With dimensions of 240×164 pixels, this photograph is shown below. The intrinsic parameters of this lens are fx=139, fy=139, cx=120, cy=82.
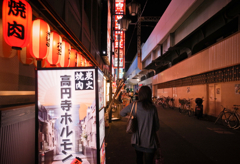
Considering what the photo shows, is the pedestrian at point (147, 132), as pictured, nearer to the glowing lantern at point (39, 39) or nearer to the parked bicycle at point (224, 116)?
the glowing lantern at point (39, 39)

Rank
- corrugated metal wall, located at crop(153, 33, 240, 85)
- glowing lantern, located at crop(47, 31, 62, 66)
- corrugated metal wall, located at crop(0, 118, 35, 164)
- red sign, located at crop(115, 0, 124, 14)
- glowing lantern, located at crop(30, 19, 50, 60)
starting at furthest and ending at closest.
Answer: red sign, located at crop(115, 0, 124, 14) < corrugated metal wall, located at crop(153, 33, 240, 85) < glowing lantern, located at crop(47, 31, 62, 66) < glowing lantern, located at crop(30, 19, 50, 60) < corrugated metal wall, located at crop(0, 118, 35, 164)

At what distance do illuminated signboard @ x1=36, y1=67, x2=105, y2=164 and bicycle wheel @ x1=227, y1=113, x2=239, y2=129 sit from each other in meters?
8.27

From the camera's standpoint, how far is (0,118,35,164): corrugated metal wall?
249 centimetres

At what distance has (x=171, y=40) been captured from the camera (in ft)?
46.0

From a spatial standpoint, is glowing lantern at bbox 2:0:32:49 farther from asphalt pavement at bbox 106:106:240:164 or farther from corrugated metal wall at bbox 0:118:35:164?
asphalt pavement at bbox 106:106:240:164

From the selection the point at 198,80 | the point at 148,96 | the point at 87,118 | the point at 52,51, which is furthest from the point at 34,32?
the point at 198,80

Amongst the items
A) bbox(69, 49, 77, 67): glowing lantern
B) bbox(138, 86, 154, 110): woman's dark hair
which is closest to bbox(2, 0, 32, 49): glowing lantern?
bbox(138, 86, 154, 110): woman's dark hair

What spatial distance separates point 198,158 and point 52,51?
5.35m

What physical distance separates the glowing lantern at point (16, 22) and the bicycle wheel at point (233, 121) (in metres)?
9.76

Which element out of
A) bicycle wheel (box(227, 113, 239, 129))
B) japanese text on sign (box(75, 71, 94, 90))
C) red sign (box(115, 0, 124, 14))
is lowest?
bicycle wheel (box(227, 113, 239, 129))

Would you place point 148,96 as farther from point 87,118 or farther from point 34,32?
point 34,32

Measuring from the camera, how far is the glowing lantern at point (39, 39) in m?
2.97

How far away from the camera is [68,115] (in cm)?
259

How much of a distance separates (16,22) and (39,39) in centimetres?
63
